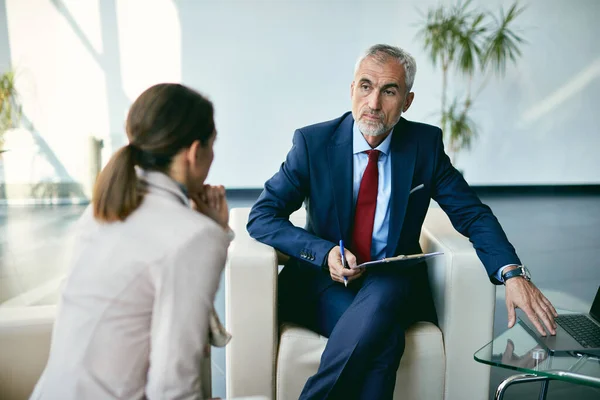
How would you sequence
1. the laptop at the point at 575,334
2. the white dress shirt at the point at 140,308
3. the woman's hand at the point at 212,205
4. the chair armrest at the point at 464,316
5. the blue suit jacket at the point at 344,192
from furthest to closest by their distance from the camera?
the blue suit jacket at the point at 344,192
the chair armrest at the point at 464,316
the laptop at the point at 575,334
the woman's hand at the point at 212,205
the white dress shirt at the point at 140,308

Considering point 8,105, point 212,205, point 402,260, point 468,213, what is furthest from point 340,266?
point 8,105

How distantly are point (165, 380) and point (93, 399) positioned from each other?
0.13 meters

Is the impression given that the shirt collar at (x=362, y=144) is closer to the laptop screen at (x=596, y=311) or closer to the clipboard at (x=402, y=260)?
the clipboard at (x=402, y=260)

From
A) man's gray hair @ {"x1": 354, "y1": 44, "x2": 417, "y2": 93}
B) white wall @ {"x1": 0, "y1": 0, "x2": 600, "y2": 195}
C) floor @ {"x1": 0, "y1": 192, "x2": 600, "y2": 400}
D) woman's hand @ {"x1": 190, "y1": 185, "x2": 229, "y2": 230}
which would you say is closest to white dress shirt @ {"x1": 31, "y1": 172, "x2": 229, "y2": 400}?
woman's hand @ {"x1": 190, "y1": 185, "x2": 229, "y2": 230}

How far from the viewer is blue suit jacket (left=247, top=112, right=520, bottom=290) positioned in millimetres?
1899

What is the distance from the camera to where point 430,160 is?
197 cm

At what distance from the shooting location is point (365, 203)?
1.94 meters

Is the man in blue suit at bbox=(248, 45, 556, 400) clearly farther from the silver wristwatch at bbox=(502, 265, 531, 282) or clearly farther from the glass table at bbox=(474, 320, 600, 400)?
the glass table at bbox=(474, 320, 600, 400)

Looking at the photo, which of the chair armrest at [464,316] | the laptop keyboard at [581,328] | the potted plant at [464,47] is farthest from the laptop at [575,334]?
the potted plant at [464,47]

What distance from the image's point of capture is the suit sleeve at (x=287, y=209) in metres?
1.84

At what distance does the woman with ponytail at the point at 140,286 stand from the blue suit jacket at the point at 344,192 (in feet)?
3.08

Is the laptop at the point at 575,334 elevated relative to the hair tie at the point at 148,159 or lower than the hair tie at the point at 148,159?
lower

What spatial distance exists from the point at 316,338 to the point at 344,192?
50cm

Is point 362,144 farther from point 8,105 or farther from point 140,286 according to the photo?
point 8,105
